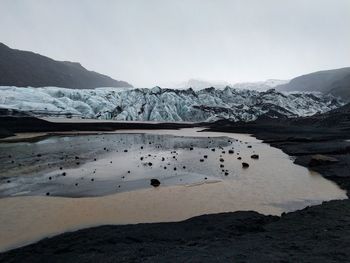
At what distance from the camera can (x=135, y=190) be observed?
24781mm

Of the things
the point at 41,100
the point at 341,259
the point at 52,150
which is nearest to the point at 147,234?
the point at 341,259

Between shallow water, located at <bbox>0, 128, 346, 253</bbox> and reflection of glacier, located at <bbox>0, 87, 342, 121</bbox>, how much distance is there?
82155mm

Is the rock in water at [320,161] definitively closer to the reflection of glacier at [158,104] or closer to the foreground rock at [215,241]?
the foreground rock at [215,241]

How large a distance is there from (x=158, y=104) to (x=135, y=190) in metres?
108

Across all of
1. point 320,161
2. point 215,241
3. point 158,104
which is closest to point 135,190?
point 215,241

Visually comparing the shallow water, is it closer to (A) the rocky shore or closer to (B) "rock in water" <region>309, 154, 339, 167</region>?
(B) "rock in water" <region>309, 154, 339, 167</region>

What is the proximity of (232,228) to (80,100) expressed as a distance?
12375 centimetres

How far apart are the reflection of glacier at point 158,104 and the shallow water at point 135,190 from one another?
82.2 meters

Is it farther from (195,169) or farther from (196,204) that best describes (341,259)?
(195,169)

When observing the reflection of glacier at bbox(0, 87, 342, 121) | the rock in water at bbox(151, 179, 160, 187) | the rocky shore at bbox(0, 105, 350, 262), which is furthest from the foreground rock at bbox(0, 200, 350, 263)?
the reflection of glacier at bbox(0, 87, 342, 121)

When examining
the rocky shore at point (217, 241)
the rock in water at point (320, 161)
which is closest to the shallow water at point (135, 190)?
the rock in water at point (320, 161)

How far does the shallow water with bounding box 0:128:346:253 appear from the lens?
62.8 feet

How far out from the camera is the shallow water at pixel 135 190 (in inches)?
754

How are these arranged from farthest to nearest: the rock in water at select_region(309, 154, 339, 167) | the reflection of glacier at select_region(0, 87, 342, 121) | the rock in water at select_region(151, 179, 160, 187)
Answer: the reflection of glacier at select_region(0, 87, 342, 121)
the rock in water at select_region(309, 154, 339, 167)
the rock in water at select_region(151, 179, 160, 187)
